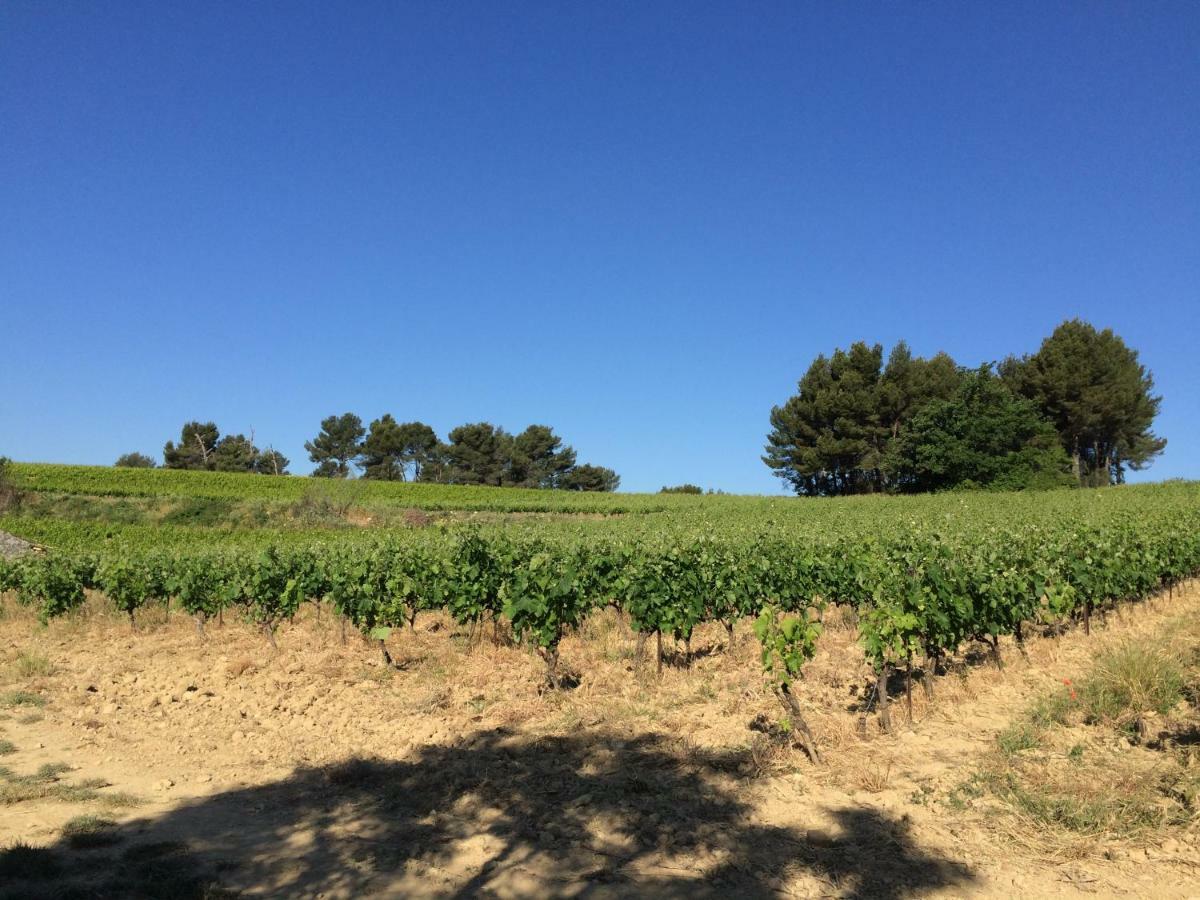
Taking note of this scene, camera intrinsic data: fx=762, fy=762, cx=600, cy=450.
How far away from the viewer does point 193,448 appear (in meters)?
86.6

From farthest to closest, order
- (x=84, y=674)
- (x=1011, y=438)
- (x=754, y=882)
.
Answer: (x=1011, y=438)
(x=84, y=674)
(x=754, y=882)

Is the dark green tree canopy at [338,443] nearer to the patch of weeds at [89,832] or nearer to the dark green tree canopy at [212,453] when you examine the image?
the dark green tree canopy at [212,453]

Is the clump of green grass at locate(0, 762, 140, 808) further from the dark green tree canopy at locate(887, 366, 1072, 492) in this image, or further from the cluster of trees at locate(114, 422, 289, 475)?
the cluster of trees at locate(114, 422, 289, 475)

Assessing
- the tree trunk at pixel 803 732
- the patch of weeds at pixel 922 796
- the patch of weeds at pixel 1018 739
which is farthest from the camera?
the tree trunk at pixel 803 732

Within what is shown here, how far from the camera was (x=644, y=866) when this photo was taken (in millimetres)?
4641

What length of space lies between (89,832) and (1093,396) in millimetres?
66591

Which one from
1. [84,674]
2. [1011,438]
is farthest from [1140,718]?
[1011,438]

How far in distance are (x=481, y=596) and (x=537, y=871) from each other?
663 centimetres

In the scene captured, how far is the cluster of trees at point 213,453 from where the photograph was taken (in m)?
84.8

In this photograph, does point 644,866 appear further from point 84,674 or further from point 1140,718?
point 84,674

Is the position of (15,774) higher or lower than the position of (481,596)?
lower

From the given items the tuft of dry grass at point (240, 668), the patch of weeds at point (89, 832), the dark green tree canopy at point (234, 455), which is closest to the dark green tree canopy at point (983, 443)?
the tuft of dry grass at point (240, 668)

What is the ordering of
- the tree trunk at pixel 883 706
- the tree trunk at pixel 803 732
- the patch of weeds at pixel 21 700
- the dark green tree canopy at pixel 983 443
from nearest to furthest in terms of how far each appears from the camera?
the tree trunk at pixel 803 732
the tree trunk at pixel 883 706
the patch of weeds at pixel 21 700
the dark green tree canopy at pixel 983 443

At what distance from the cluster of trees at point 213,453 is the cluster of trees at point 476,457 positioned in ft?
28.0
